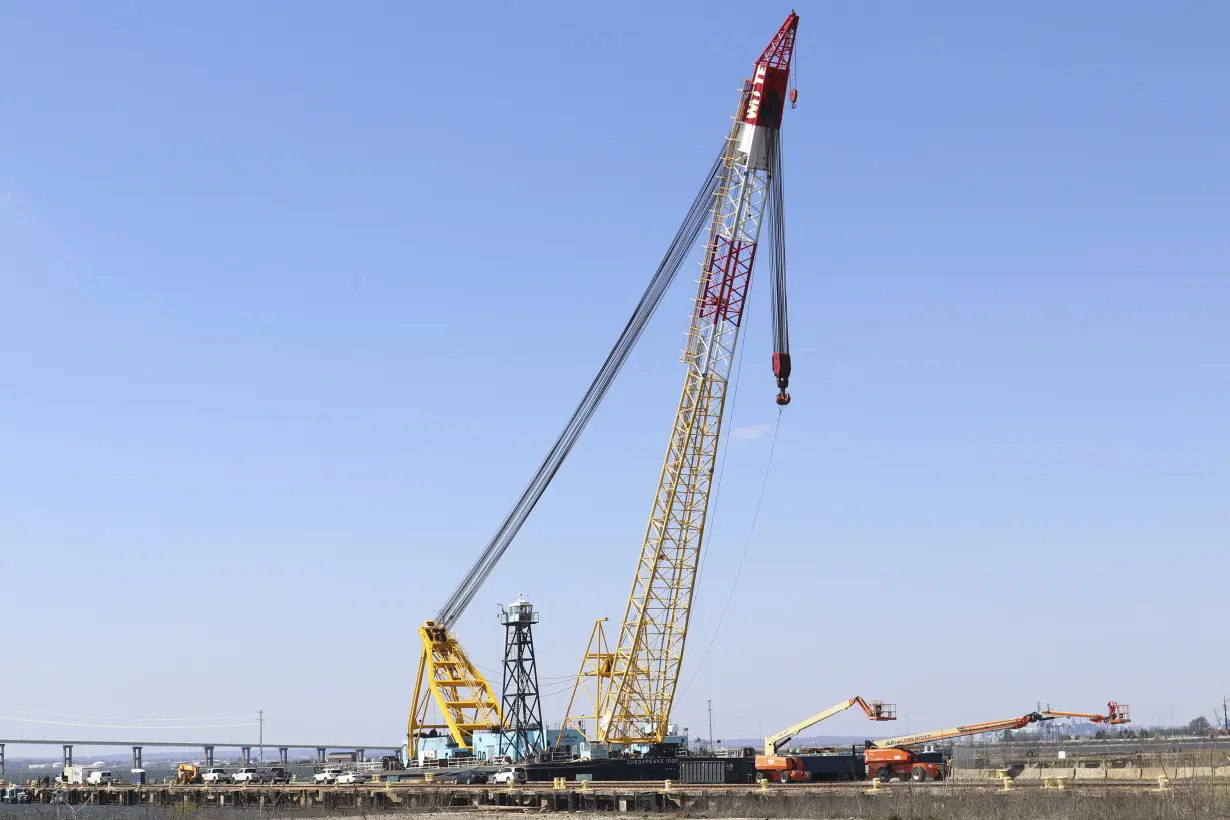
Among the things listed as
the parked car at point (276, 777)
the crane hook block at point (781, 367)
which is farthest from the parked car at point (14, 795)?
the crane hook block at point (781, 367)

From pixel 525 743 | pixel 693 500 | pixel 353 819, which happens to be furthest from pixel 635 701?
pixel 353 819

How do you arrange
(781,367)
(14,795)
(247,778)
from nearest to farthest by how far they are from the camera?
1. (781,367)
2. (247,778)
3. (14,795)

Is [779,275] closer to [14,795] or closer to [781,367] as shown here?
[781,367]

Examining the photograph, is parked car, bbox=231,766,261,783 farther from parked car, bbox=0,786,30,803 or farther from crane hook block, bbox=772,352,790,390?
crane hook block, bbox=772,352,790,390

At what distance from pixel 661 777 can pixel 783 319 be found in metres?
31.0

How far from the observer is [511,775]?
290 feet

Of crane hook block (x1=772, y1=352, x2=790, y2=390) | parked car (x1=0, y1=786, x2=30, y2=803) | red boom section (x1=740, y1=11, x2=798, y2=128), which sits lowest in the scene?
parked car (x1=0, y1=786, x2=30, y2=803)

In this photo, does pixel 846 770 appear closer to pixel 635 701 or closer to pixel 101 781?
pixel 635 701

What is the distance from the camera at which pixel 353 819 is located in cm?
7069

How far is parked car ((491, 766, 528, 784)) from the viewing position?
86.8 meters

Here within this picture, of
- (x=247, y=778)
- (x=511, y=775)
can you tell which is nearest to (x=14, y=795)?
(x=247, y=778)

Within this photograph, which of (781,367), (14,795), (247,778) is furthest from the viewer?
(14,795)

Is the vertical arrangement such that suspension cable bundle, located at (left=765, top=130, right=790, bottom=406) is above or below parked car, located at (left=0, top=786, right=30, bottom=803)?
above

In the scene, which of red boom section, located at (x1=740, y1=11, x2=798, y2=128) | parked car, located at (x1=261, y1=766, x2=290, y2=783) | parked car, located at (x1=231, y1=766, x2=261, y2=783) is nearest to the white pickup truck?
parked car, located at (x1=261, y1=766, x2=290, y2=783)
